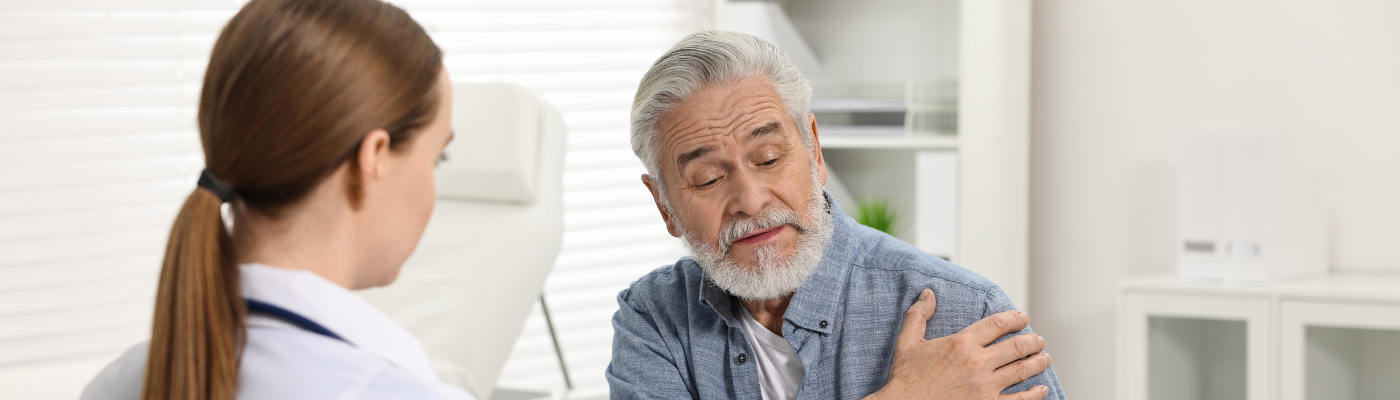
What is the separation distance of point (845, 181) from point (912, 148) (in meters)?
0.27

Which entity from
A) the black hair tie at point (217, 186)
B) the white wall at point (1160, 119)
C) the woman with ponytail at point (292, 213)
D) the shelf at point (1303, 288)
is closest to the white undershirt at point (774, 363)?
the woman with ponytail at point (292, 213)

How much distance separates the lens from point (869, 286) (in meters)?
1.34

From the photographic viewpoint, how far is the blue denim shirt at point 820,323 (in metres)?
1.27

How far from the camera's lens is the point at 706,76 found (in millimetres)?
1376

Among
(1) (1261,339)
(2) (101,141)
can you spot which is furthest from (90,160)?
(1) (1261,339)

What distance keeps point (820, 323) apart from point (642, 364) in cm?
25

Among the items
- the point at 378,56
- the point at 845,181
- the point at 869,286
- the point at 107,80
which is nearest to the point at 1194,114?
the point at 845,181

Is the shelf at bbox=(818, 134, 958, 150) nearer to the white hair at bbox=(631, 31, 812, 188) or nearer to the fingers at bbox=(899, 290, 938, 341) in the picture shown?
the white hair at bbox=(631, 31, 812, 188)

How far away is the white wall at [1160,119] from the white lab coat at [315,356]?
2129 mm

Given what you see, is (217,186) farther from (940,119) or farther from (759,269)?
(940,119)

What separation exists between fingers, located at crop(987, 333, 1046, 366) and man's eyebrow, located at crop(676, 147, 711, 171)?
0.44 meters

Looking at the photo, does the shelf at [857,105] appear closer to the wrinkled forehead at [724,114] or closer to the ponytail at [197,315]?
the wrinkled forehead at [724,114]

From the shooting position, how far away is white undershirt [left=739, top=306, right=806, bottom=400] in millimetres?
1365

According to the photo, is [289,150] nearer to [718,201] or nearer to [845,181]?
[718,201]
